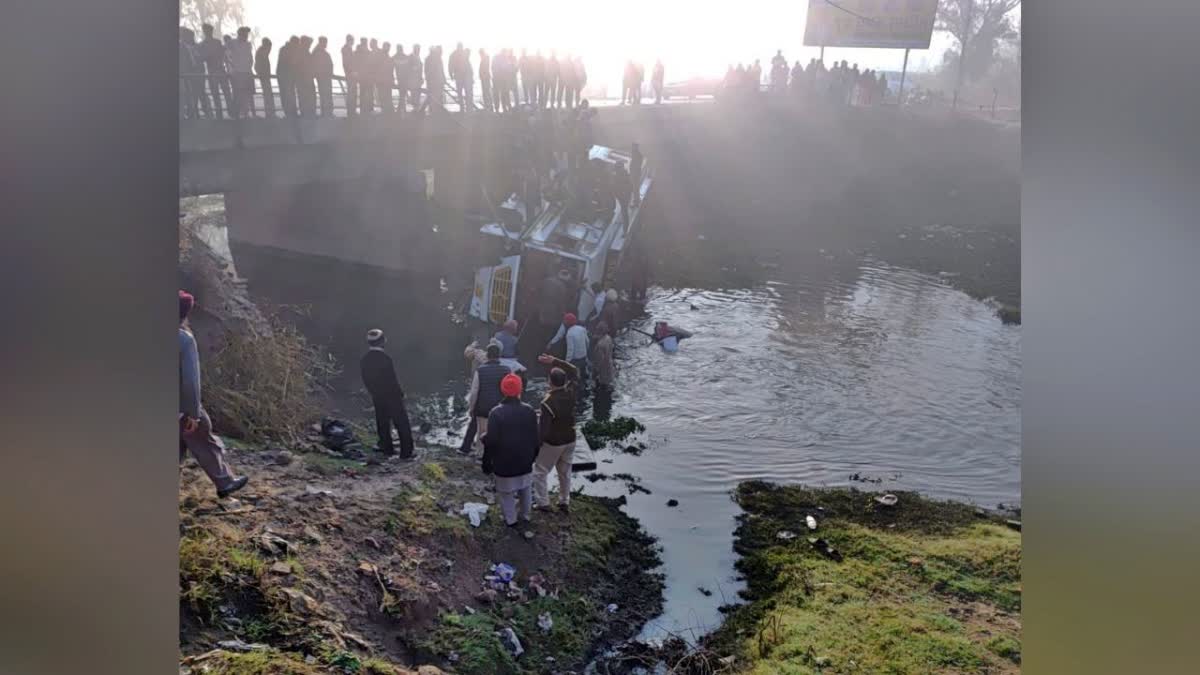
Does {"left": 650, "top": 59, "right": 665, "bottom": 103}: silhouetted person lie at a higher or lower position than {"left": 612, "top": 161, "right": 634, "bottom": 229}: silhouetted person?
higher

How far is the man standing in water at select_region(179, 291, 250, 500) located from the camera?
4324mm

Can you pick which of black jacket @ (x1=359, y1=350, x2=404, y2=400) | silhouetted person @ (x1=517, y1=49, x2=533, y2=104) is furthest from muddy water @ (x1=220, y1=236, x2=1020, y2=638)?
silhouetted person @ (x1=517, y1=49, x2=533, y2=104)

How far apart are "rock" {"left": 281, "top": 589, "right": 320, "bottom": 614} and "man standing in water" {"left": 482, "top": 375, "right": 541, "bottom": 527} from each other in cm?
153

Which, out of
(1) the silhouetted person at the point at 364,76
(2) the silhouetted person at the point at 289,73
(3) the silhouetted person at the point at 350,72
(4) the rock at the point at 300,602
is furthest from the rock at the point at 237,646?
(1) the silhouetted person at the point at 364,76

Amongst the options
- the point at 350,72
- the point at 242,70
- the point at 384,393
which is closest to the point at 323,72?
the point at 350,72

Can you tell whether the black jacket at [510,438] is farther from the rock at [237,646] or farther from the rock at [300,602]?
the rock at [237,646]

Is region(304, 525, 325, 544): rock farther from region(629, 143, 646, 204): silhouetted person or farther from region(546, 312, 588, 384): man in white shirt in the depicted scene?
region(629, 143, 646, 204): silhouetted person

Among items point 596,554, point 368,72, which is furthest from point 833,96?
point 596,554

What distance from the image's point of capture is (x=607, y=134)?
22078 mm

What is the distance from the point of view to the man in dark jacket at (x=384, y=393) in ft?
23.2

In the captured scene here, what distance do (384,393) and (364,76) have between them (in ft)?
24.3

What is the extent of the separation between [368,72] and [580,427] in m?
7.13
